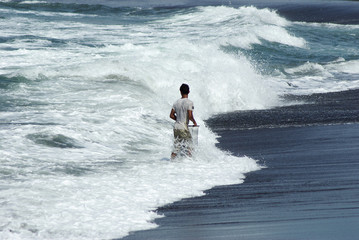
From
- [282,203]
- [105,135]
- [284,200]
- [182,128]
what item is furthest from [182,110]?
[282,203]

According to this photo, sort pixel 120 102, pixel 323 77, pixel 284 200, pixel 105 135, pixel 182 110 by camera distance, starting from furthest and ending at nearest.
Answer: pixel 323 77 → pixel 120 102 → pixel 105 135 → pixel 182 110 → pixel 284 200

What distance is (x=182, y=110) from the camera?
10758mm

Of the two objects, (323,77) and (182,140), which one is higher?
(182,140)

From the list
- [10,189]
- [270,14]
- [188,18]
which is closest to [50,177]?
[10,189]

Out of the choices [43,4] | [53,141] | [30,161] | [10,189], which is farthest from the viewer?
[43,4]

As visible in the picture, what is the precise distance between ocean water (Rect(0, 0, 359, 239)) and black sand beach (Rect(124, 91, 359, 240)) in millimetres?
381

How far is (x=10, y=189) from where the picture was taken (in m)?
8.41

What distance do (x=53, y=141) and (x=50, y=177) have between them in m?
2.48

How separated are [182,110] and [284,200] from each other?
3.15 m

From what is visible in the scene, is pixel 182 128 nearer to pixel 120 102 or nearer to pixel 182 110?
pixel 182 110

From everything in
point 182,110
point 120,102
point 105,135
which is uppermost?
point 182,110

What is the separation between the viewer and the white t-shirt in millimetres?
10695

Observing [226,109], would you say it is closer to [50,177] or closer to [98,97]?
[98,97]

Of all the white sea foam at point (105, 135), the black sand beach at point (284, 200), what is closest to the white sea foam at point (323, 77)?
the white sea foam at point (105, 135)
